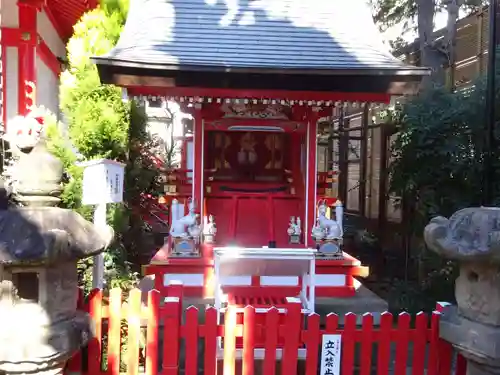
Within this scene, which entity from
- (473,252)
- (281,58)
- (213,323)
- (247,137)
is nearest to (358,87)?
(281,58)

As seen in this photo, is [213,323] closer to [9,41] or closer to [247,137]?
[247,137]

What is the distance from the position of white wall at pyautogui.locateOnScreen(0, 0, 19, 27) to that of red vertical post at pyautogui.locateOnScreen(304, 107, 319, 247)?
487 centimetres

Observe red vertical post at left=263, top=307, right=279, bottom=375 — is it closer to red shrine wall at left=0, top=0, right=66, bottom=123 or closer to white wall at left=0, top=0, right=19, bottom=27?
red shrine wall at left=0, top=0, right=66, bottom=123

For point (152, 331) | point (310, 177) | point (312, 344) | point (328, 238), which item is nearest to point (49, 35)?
point (310, 177)

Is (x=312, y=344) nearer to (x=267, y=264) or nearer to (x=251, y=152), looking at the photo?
(x=267, y=264)

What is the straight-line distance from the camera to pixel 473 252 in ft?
9.82

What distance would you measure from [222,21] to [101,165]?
380 centimetres

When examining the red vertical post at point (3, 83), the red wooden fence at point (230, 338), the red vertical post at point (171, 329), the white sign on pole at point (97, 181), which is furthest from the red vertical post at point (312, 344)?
the red vertical post at point (3, 83)

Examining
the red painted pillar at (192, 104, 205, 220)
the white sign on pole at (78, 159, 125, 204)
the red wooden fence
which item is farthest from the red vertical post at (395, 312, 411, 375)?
the red painted pillar at (192, 104, 205, 220)

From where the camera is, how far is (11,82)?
7684mm

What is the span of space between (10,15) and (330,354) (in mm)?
7058

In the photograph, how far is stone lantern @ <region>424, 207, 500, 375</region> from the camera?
3.01 m

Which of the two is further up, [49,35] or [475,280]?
[49,35]

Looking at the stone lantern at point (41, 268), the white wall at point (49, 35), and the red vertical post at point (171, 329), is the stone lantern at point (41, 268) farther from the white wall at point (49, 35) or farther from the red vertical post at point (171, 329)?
the white wall at point (49, 35)
